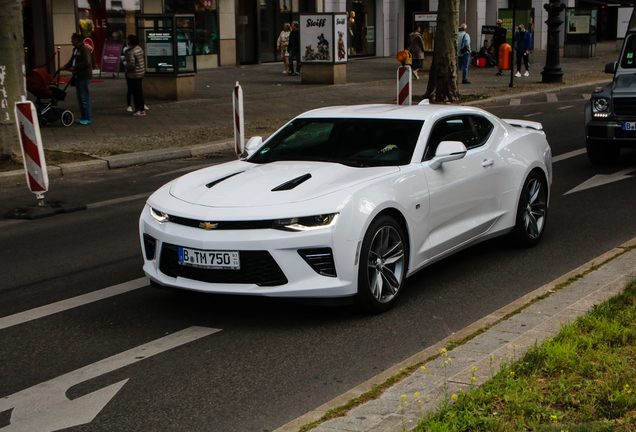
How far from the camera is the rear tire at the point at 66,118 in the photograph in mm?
16984

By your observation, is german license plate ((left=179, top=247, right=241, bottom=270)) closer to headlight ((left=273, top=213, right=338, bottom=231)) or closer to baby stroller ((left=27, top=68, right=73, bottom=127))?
headlight ((left=273, top=213, right=338, bottom=231))

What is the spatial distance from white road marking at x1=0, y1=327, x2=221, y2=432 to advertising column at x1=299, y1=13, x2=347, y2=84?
69.2 ft

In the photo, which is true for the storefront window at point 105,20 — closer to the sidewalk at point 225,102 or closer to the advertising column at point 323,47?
the sidewalk at point 225,102

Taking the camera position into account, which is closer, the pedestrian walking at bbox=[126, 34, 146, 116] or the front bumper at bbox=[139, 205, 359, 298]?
the front bumper at bbox=[139, 205, 359, 298]

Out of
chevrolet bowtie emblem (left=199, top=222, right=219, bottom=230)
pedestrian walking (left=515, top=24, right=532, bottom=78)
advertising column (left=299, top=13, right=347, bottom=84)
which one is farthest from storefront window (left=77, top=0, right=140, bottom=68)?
chevrolet bowtie emblem (left=199, top=222, right=219, bottom=230)

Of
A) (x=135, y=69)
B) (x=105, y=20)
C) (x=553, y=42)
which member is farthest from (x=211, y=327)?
(x=105, y=20)

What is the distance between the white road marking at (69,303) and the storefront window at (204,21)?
25900mm

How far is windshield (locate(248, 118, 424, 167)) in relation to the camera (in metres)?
6.36

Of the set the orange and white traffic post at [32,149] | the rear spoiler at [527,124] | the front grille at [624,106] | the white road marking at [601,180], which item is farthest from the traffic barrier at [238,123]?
the rear spoiler at [527,124]

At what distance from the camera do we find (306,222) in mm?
5328

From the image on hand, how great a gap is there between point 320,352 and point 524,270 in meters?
2.54

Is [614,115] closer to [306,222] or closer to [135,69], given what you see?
[306,222]

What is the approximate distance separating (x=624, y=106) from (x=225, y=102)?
1178 centimetres

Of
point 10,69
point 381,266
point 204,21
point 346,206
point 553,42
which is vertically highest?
point 204,21
